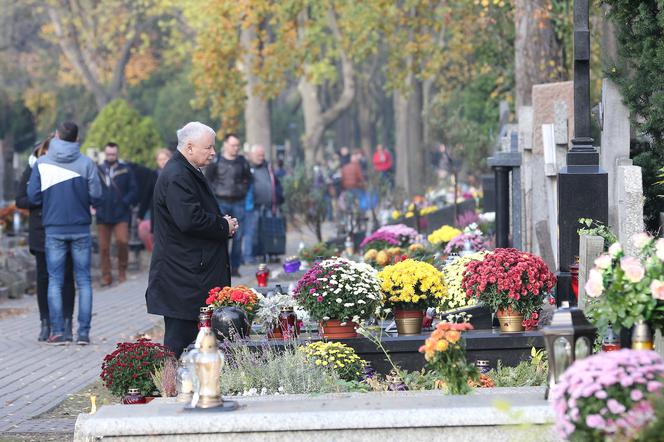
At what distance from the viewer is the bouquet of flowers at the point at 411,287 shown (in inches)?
380

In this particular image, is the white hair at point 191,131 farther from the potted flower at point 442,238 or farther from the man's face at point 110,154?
the man's face at point 110,154

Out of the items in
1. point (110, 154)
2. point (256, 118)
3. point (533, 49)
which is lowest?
point (110, 154)

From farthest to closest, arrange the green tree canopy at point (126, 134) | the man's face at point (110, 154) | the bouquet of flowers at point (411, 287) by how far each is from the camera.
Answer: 1. the green tree canopy at point (126, 134)
2. the man's face at point (110, 154)
3. the bouquet of flowers at point (411, 287)

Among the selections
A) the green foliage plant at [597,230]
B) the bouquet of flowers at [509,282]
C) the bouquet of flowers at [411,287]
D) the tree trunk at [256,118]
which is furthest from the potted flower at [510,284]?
the tree trunk at [256,118]

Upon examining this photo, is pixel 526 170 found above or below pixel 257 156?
below

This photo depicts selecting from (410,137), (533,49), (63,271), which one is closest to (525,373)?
(63,271)

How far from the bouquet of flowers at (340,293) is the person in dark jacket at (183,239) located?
69 cm

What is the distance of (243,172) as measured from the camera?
1994cm

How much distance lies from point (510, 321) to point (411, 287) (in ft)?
2.28

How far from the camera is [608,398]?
572 cm

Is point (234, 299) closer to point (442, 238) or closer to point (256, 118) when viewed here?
point (442, 238)

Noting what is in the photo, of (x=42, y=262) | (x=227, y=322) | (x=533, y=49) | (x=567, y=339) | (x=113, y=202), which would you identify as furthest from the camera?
(x=113, y=202)

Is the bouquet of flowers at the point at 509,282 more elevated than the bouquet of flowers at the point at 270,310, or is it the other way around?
the bouquet of flowers at the point at 509,282

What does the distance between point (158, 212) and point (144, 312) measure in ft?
23.4
